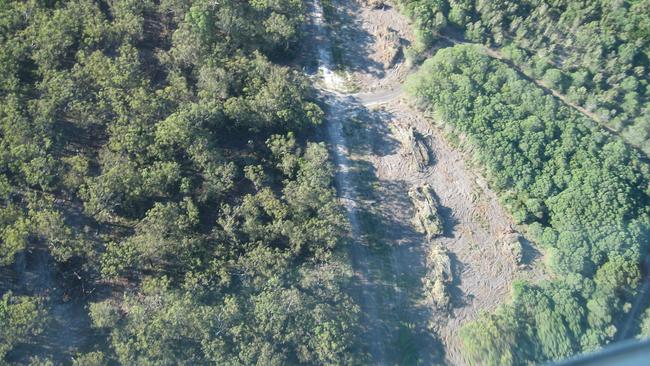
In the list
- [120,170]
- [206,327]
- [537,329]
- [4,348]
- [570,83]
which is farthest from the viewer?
[570,83]

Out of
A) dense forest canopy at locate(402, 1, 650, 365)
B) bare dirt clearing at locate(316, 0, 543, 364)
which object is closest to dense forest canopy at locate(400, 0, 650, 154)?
dense forest canopy at locate(402, 1, 650, 365)

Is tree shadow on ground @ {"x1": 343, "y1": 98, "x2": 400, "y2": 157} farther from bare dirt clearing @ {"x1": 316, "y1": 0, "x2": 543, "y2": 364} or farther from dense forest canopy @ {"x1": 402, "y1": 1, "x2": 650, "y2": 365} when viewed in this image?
dense forest canopy @ {"x1": 402, "y1": 1, "x2": 650, "y2": 365}

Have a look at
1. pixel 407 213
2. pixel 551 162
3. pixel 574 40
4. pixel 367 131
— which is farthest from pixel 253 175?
pixel 574 40

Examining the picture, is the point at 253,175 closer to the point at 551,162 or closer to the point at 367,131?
the point at 367,131

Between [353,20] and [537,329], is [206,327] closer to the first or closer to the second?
[537,329]

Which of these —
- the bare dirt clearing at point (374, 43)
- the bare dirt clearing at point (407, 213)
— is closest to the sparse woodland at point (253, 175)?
the bare dirt clearing at point (407, 213)

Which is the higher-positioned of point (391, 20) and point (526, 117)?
point (391, 20)

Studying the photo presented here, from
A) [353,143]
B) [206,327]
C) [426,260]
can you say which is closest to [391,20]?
[353,143]
